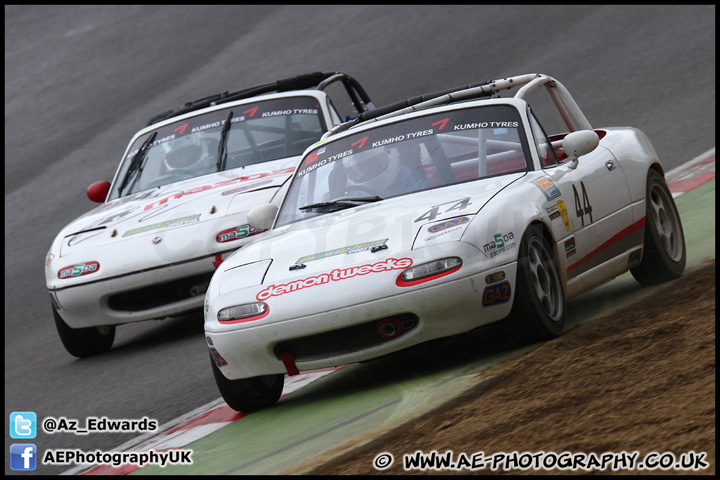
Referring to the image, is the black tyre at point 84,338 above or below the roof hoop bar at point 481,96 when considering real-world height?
below

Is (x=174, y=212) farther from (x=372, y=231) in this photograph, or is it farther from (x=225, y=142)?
(x=372, y=231)

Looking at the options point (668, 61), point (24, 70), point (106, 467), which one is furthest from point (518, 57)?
point (106, 467)

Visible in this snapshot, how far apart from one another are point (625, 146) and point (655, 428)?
142 inches

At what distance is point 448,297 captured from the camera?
198 inches

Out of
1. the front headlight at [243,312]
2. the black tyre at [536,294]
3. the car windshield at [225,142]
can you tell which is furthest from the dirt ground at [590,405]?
the car windshield at [225,142]

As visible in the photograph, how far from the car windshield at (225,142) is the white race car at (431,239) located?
2270 millimetres

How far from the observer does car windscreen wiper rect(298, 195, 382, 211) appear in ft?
19.8

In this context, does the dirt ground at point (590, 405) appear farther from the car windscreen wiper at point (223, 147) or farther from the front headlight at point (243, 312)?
the car windscreen wiper at point (223, 147)

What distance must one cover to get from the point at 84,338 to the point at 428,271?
12.8ft

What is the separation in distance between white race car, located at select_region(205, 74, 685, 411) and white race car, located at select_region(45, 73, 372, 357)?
4.15 ft

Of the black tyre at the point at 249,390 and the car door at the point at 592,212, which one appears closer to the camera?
the black tyre at the point at 249,390

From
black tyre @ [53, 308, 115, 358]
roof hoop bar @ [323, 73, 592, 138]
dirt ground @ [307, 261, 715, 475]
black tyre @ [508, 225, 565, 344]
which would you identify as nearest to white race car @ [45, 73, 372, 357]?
black tyre @ [53, 308, 115, 358]

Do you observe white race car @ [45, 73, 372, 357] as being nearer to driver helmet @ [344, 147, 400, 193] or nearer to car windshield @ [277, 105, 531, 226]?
car windshield @ [277, 105, 531, 226]

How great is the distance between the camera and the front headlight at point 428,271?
503 cm
